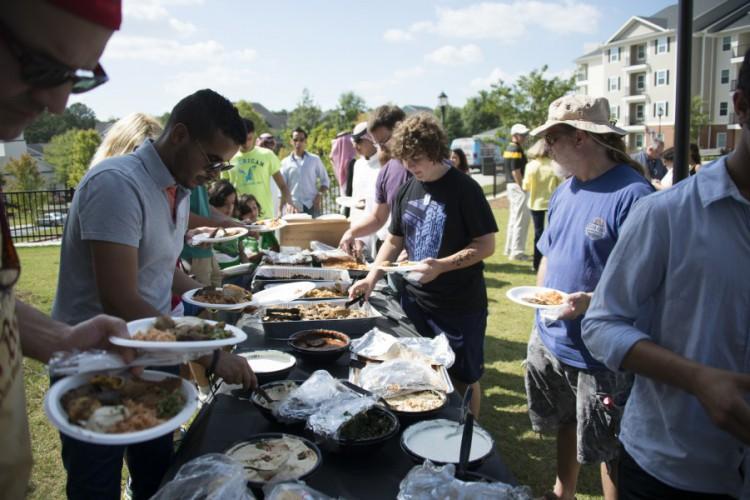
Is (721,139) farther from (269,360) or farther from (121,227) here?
(121,227)

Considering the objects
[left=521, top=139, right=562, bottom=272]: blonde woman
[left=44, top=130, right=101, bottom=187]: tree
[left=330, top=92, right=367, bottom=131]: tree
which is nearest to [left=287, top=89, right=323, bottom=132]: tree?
[left=330, top=92, right=367, bottom=131]: tree

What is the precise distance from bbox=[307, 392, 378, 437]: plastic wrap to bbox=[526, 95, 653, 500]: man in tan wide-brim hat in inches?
33.9

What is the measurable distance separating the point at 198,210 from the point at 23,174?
59.3ft

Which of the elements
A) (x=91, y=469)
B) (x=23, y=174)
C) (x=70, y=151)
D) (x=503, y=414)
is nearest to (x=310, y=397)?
(x=91, y=469)

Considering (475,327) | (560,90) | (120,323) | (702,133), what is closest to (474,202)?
(475,327)

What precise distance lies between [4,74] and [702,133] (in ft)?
135

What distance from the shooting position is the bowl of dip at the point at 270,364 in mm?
2002

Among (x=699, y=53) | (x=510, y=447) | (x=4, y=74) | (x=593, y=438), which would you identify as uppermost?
(x=699, y=53)

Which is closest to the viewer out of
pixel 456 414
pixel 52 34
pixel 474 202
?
pixel 52 34

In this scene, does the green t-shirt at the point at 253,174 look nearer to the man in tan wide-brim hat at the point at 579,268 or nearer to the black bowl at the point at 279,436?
the man in tan wide-brim hat at the point at 579,268

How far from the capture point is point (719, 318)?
1236 mm

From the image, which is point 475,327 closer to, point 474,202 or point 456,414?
point 474,202

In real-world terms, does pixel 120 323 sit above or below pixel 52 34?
below

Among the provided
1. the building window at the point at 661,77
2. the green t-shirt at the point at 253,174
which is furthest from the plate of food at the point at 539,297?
the building window at the point at 661,77
